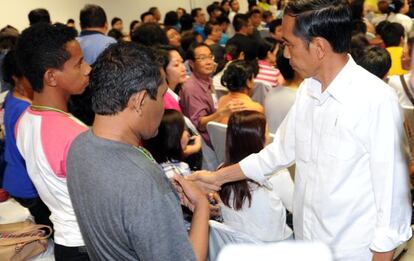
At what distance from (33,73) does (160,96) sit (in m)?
0.64

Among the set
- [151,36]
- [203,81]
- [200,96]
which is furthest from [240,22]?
[200,96]

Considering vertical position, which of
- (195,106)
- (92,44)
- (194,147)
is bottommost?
(194,147)

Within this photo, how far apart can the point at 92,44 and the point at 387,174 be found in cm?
267

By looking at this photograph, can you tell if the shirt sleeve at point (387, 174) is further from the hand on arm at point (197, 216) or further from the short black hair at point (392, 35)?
the short black hair at point (392, 35)

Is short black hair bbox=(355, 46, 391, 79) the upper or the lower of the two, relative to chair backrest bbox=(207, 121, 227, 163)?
upper

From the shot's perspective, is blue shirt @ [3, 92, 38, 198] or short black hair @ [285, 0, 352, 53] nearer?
short black hair @ [285, 0, 352, 53]

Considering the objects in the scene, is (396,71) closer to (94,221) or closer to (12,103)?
(12,103)

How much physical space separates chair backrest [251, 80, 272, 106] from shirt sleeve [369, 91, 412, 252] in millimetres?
2573

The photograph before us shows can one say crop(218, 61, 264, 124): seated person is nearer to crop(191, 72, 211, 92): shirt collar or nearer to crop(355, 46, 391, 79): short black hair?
crop(191, 72, 211, 92): shirt collar

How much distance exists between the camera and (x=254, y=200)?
210cm

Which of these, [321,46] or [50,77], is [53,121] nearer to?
[50,77]

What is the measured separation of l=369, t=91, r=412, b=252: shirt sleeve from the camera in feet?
4.42

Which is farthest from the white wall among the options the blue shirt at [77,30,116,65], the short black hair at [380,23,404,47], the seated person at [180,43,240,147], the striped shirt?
the short black hair at [380,23,404,47]

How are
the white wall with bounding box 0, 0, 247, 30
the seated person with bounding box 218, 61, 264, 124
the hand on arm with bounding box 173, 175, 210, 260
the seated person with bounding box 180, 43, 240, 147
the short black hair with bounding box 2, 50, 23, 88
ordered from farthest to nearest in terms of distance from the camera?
the white wall with bounding box 0, 0, 247, 30 → the seated person with bounding box 180, 43, 240, 147 → the seated person with bounding box 218, 61, 264, 124 → the short black hair with bounding box 2, 50, 23, 88 → the hand on arm with bounding box 173, 175, 210, 260
